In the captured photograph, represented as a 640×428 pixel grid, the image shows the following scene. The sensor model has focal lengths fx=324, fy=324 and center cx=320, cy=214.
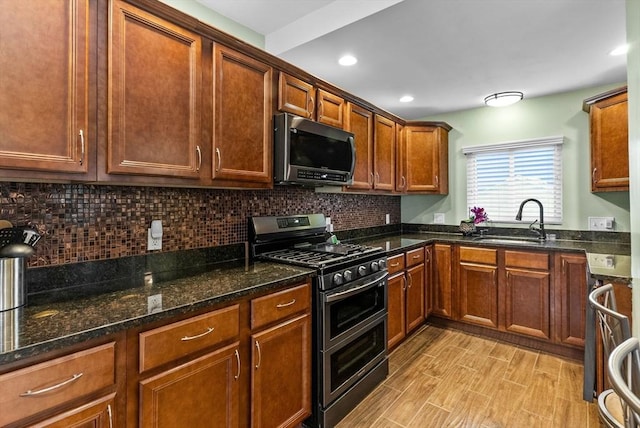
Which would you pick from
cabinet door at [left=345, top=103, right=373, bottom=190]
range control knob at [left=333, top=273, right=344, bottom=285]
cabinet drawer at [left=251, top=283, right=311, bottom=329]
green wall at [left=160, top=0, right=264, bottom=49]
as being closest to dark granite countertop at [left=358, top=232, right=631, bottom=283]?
cabinet door at [left=345, top=103, right=373, bottom=190]

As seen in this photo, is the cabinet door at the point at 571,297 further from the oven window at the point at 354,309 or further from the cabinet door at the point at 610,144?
the oven window at the point at 354,309

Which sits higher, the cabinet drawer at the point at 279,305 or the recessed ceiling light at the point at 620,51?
the recessed ceiling light at the point at 620,51

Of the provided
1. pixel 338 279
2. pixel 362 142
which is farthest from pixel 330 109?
pixel 338 279

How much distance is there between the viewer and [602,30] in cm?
206

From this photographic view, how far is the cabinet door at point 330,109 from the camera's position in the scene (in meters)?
2.42

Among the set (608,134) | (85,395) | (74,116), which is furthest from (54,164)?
(608,134)

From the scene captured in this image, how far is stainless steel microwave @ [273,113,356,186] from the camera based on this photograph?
6.68 feet

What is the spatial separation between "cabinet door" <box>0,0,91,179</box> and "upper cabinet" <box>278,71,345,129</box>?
3.55 feet

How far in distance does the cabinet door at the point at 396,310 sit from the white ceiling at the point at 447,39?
1.74 m

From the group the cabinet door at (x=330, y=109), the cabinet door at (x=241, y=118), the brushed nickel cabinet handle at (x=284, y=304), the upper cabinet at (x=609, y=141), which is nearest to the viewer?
the brushed nickel cabinet handle at (x=284, y=304)

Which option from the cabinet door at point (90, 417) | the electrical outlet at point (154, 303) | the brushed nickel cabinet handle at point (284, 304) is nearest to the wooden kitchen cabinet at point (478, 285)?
the brushed nickel cabinet handle at point (284, 304)

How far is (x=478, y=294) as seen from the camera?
3119mm

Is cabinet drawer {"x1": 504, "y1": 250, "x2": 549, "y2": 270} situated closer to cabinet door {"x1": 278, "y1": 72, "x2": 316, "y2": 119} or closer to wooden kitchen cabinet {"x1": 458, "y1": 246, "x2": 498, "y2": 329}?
wooden kitchen cabinet {"x1": 458, "y1": 246, "x2": 498, "y2": 329}

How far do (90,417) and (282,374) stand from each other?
0.85 m
